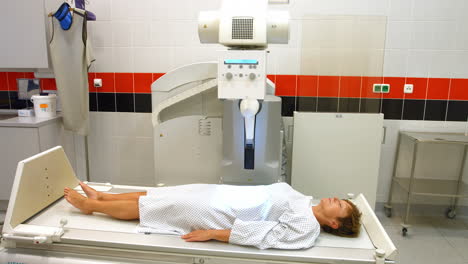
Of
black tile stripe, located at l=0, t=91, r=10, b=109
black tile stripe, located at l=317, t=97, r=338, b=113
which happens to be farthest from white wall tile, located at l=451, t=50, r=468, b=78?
black tile stripe, located at l=0, t=91, r=10, b=109

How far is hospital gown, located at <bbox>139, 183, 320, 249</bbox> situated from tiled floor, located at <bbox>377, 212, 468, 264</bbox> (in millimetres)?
1153

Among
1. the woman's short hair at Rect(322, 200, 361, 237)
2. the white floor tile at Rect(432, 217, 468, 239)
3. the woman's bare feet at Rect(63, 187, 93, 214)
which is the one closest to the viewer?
the woman's short hair at Rect(322, 200, 361, 237)

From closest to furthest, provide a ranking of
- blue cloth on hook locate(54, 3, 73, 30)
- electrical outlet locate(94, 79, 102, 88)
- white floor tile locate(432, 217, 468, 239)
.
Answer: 1. blue cloth on hook locate(54, 3, 73, 30)
2. white floor tile locate(432, 217, 468, 239)
3. electrical outlet locate(94, 79, 102, 88)

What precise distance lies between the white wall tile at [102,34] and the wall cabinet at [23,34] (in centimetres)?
42

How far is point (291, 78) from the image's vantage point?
3.02 m

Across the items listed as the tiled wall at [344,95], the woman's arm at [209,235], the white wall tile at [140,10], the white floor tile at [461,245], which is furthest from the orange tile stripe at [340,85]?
the woman's arm at [209,235]

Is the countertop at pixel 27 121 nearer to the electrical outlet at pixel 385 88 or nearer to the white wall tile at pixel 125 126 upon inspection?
the white wall tile at pixel 125 126

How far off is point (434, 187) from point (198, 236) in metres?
2.25

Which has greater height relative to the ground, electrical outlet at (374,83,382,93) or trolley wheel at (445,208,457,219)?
electrical outlet at (374,83,382,93)

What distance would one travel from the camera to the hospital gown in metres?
1.65

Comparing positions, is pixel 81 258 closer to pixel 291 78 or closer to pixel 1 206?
pixel 1 206

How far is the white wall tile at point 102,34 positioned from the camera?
307 centimetres

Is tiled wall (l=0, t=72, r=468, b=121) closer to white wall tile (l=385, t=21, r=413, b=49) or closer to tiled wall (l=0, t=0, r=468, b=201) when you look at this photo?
tiled wall (l=0, t=0, r=468, b=201)

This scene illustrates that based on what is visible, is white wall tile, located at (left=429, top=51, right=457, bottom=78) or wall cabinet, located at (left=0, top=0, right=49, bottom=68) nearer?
wall cabinet, located at (left=0, top=0, right=49, bottom=68)
